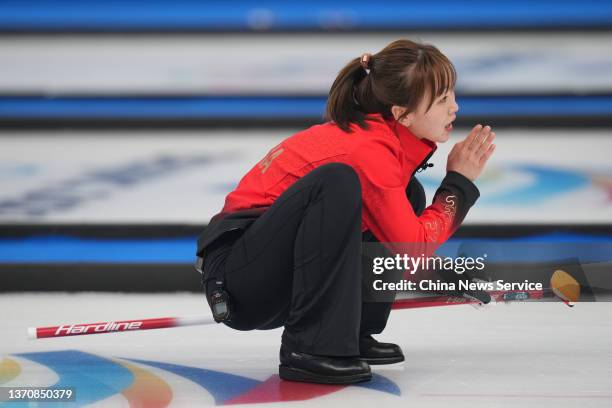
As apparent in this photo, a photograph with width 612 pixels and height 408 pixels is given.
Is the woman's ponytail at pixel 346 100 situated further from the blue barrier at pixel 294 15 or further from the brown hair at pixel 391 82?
the blue barrier at pixel 294 15

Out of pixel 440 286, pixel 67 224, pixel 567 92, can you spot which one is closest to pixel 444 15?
pixel 567 92

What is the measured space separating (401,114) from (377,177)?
0.15 m

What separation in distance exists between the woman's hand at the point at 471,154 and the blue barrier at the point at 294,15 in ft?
6.01

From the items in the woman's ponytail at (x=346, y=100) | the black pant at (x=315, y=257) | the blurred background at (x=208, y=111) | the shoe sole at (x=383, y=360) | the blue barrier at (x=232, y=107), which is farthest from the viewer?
the blue barrier at (x=232, y=107)

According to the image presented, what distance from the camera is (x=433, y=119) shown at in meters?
1.62

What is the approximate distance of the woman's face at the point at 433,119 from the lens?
1.61 metres

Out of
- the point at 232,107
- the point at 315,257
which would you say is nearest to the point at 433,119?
the point at 315,257

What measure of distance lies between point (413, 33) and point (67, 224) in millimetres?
1430

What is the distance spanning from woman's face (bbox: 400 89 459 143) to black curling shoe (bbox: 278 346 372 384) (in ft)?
1.34

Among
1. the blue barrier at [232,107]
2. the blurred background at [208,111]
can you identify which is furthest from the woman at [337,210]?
the blue barrier at [232,107]

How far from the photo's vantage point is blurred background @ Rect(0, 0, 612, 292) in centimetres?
328

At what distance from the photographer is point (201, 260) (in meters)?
1.67

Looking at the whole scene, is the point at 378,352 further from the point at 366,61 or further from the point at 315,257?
the point at 366,61

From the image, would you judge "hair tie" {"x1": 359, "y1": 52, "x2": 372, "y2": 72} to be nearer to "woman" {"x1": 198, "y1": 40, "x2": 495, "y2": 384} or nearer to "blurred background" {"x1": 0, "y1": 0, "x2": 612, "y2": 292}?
"woman" {"x1": 198, "y1": 40, "x2": 495, "y2": 384}
